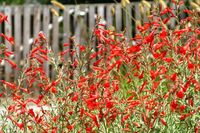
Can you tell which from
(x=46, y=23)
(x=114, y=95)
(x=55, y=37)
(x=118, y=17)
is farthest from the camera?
(x=55, y=37)

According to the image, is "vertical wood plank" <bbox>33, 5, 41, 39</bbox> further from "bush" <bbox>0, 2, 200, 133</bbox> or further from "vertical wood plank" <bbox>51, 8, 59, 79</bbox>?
"bush" <bbox>0, 2, 200, 133</bbox>

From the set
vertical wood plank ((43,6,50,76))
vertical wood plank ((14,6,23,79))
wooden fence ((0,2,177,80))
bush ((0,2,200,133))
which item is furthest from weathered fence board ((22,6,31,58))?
bush ((0,2,200,133))

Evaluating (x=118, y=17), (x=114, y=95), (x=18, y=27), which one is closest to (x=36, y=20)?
(x=18, y=27)

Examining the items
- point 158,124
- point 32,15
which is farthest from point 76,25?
point 158,124

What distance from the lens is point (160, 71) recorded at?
15.3ft

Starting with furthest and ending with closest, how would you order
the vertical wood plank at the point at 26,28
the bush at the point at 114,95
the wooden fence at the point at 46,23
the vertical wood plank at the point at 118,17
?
the vertical wood plank at the point at 26,28 < the wooden fence at the point at 46,23 < the vertical wood plank at the point at 118,17 < the bush at the point at 114,95

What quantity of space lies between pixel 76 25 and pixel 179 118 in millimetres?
9768

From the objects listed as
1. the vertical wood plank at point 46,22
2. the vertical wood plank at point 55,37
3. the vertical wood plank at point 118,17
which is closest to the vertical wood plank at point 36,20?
the vertical wood plank at point 46,22

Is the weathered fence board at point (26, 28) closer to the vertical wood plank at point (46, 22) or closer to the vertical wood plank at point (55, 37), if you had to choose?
the vertical wood plank at point (46, 22)

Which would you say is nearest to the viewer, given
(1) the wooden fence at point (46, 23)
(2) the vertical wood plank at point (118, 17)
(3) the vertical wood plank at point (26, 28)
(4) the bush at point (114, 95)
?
(4) the bush at point (114, 95)

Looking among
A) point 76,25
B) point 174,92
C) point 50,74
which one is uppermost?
point 174,92

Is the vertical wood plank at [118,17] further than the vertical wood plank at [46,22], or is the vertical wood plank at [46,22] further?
the vertical wood plank at [46,22]

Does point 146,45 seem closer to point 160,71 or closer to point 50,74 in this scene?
point 160,71

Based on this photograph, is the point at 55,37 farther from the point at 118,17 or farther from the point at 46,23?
the point at 118,17
